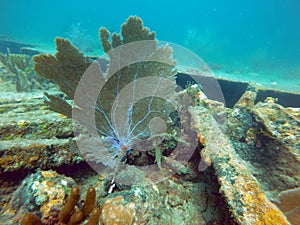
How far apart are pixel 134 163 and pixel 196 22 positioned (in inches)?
4906

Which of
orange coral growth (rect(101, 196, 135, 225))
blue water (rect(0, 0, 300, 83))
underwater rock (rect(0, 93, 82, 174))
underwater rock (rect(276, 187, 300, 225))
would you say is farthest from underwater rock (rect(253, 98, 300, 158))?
blue water (rect(0, 0, 300, 83))

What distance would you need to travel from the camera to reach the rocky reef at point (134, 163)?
5.67ft

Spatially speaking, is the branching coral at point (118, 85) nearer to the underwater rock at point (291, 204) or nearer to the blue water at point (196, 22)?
the underwater rock at point (291, 204)

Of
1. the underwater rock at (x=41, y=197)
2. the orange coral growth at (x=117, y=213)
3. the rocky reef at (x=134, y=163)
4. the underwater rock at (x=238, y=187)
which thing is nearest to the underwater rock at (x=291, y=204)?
the rocky reef at (x=134, y=163)

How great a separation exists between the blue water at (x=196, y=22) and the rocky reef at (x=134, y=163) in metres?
20.8

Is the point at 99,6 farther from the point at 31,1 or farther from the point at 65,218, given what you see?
the point at 65,218

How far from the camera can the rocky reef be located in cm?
173

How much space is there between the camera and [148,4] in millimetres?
132500

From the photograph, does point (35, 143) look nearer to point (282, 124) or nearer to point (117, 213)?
point (117, 213)

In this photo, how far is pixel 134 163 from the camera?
115 inches

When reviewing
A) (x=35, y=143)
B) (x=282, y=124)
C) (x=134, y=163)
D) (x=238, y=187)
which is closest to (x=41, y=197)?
(x=35, y=143)

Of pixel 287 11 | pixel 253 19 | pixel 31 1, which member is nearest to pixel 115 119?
pixel 287 11

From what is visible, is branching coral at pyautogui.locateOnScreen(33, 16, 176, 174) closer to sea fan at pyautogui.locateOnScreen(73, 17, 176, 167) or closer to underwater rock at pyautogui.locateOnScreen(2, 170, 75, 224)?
sea fan at pyautogui.locateOnScreen(73, 17, 176, 167)

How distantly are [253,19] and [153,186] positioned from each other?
117 metres
